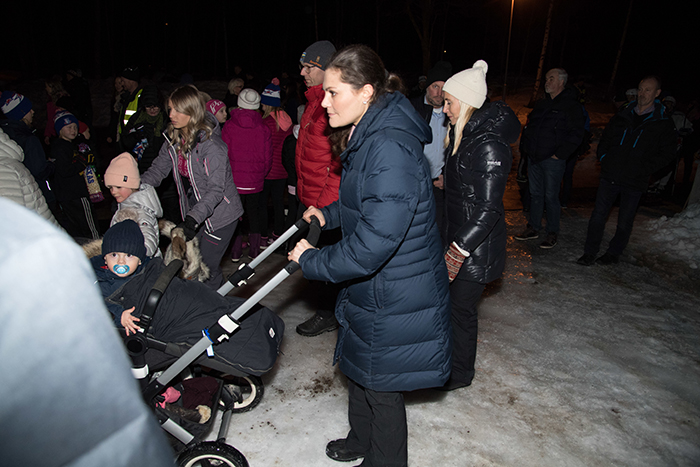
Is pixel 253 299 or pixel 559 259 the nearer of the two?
pixel 253 299

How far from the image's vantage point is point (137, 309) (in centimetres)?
219

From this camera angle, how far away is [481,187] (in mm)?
2775

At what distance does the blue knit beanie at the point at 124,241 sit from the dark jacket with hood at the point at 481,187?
1922 millimetres

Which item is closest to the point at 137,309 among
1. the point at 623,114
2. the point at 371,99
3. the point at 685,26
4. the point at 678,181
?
the point at 371,99

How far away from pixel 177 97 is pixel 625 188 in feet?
17.0

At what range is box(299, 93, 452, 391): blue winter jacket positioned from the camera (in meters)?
1.82

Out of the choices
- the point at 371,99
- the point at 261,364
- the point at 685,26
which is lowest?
the point at 261,364

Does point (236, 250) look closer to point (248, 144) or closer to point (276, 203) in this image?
point (276, 203)

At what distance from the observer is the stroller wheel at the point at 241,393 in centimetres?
297

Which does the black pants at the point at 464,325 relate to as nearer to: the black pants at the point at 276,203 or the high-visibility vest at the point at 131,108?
the black pants at the point at 276,203

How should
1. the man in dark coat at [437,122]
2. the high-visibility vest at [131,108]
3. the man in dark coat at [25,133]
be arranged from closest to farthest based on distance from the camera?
the man in dark coat at [25,133] → the man in dark coat at [437,122] → the high-visibility vest at [131,108]

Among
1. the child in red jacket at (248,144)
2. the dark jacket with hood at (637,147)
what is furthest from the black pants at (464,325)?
the dark jacket with hood at (637,147)

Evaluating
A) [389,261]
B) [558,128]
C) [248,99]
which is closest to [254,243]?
[248,99]

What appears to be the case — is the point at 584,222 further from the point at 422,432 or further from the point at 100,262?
the point at 100,262
